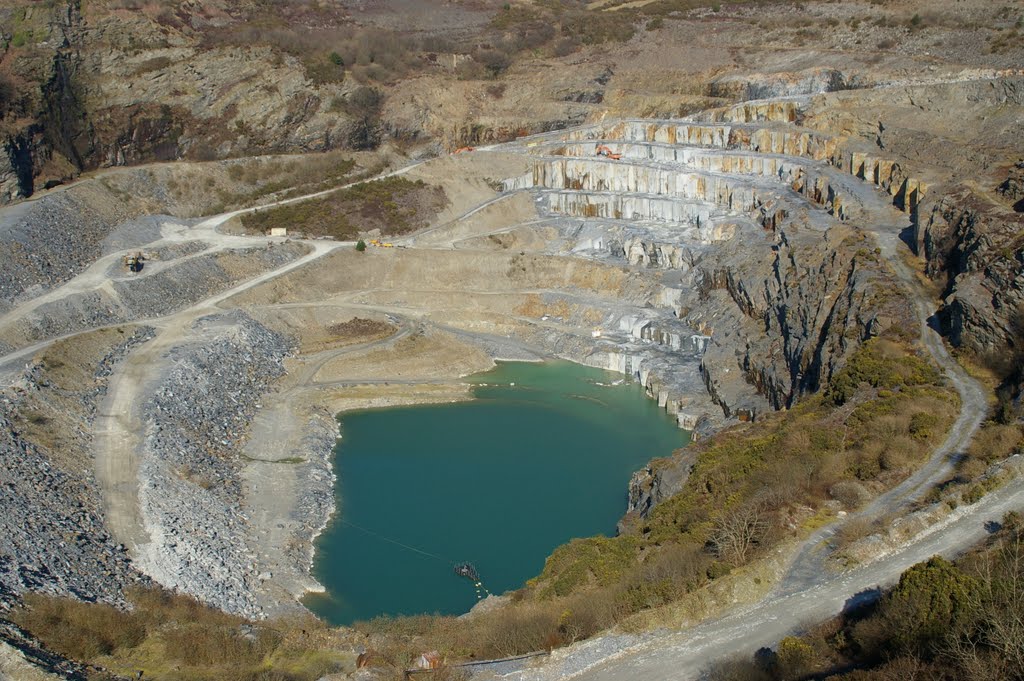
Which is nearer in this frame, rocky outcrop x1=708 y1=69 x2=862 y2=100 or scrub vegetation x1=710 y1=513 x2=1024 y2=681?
scrub vegetation x1=710 y1=513 x2=1024 y2=681

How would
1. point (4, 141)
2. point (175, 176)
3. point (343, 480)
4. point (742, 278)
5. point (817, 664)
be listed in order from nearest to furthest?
point (817, 664) < point (343, 480) < point (742, 278) < point (4, 141) < point (175, 176)

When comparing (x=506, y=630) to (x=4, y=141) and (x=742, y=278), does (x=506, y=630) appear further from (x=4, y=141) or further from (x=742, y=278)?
(x=4, y=141)

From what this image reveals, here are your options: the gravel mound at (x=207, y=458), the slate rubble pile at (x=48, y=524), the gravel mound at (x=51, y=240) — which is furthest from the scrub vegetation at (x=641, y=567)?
the gravel mound at (x=51, y=240)

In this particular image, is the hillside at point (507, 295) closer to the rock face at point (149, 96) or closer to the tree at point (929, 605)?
the rock face at point (149, 96)

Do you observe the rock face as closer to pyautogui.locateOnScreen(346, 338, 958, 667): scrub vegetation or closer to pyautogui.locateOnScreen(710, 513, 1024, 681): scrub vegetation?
pyautogui.locateOnScreen(346, 338, 958, 667): scrub vegetation

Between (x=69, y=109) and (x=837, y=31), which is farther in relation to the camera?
(x=837, y=31)

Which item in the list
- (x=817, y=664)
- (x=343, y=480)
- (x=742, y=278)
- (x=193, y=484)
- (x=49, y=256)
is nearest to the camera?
(x=817, y=664)

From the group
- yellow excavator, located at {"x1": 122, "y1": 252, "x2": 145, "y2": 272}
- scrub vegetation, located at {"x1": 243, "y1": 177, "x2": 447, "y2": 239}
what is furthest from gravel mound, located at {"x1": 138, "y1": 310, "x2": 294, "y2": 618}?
scrub vegetation, located at {"x1": 243, "y1": 177, "x2": 447, "y2": 239}

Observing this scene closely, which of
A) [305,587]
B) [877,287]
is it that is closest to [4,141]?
[305,587]
